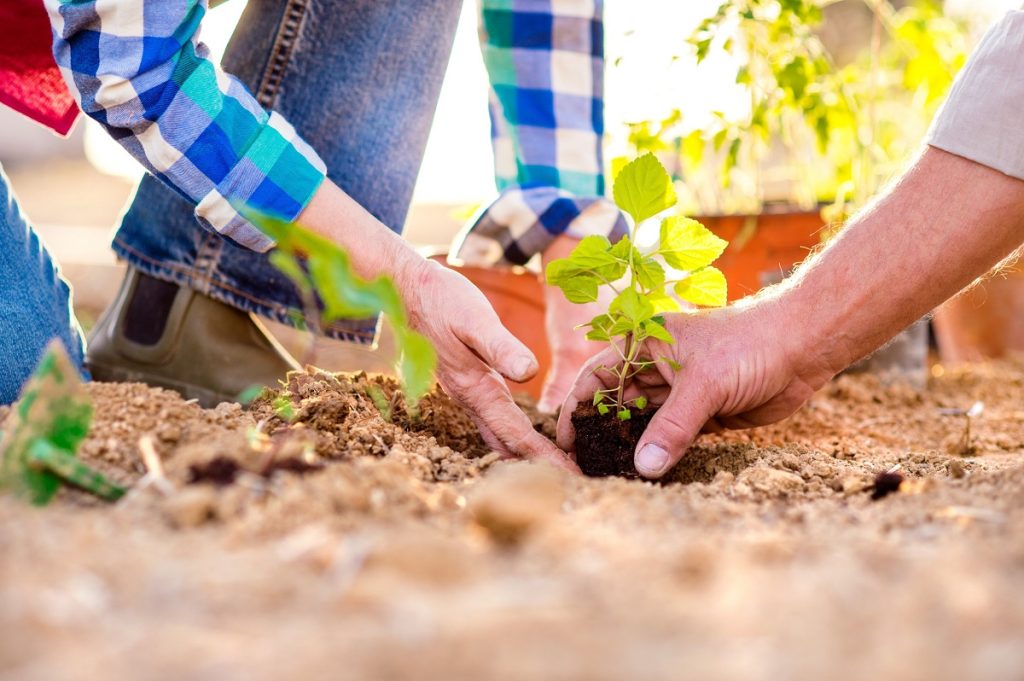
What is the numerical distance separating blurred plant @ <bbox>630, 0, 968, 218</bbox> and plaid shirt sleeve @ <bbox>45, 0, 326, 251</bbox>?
109cm

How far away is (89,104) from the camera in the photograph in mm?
1290

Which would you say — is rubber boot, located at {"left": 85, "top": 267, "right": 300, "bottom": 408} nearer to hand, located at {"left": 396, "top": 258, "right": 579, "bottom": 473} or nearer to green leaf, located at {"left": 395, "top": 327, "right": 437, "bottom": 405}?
hand, located at {"left": 396, "top": 258, "right": 579, "bottom": 473}

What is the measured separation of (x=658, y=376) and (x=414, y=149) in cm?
85

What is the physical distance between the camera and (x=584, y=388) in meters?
1.48

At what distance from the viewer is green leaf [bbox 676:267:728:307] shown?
1.36 m

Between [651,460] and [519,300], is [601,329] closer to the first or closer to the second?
[651,460]

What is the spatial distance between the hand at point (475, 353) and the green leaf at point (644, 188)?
26cm

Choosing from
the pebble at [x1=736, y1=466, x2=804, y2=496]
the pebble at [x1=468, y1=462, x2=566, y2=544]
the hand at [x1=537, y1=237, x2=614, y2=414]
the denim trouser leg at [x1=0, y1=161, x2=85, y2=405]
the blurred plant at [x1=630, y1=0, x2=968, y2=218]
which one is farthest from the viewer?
the blurred plant at [x1=630, y1=0, x2=968, y2=218]

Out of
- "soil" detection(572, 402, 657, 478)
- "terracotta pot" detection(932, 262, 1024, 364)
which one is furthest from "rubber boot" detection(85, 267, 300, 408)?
"terracotta pot" detection(932, 262, 1024, 364)

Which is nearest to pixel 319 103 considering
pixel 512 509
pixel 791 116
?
pixel 512 509

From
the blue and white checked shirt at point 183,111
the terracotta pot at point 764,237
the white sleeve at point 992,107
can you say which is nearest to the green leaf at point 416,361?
the blue and white checked shirt at point 183,111

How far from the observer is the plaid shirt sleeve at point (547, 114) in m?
1.98

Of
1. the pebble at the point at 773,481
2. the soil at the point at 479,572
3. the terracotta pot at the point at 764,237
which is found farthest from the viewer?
the terracotta pot at the point at 764,237

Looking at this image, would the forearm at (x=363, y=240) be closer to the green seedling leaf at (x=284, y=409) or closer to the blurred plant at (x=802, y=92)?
the green seedling leaf at (x=284, y=409)
